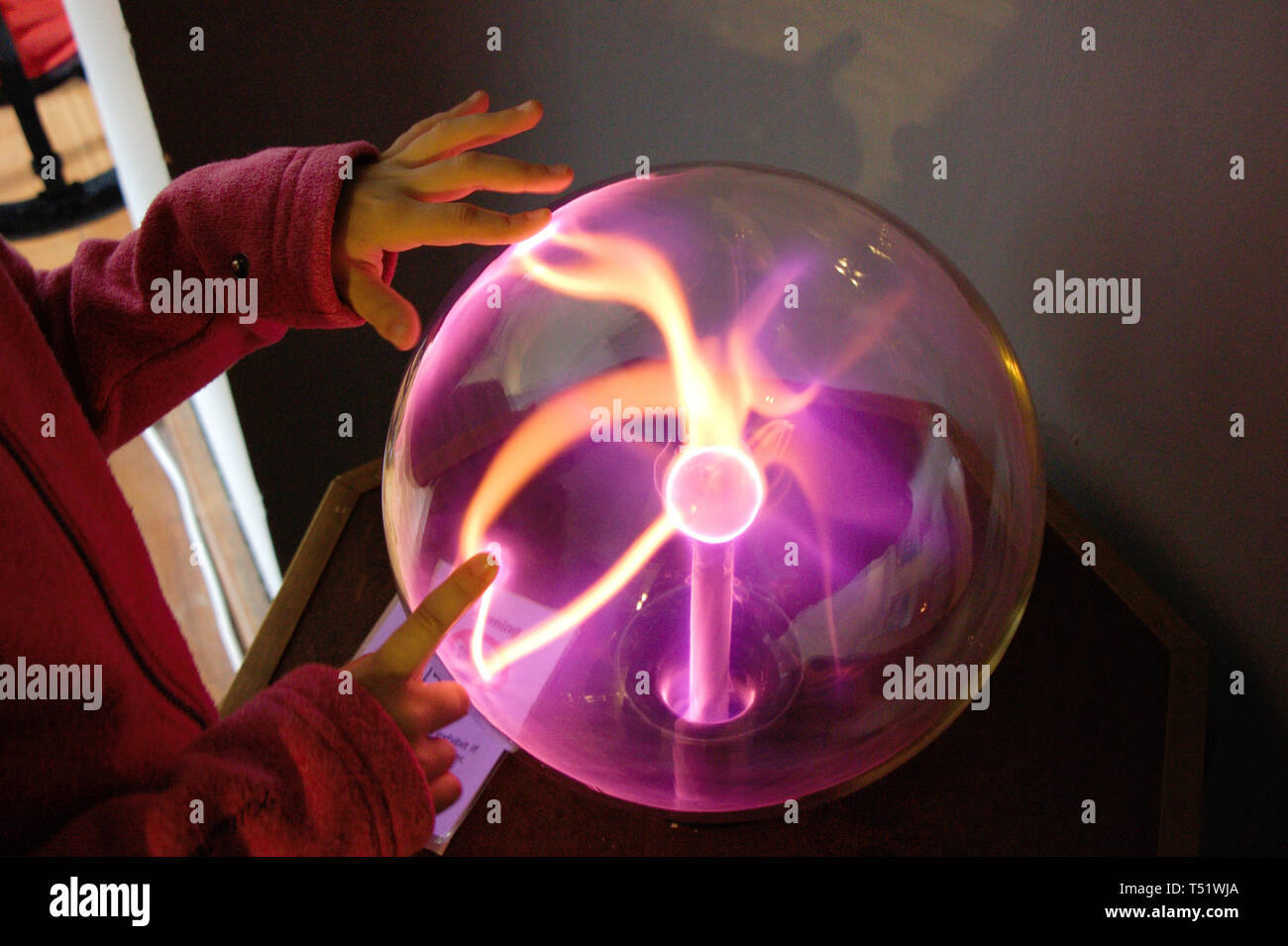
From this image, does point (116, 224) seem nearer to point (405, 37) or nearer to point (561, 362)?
point (405, 37)

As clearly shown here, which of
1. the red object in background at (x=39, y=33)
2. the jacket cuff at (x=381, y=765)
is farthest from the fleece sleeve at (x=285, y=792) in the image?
the red object in background at (x=39, y=33)

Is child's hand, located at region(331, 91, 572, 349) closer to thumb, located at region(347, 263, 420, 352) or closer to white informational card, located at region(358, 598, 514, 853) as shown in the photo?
thumb, located at region(347, 263, 420, 352)

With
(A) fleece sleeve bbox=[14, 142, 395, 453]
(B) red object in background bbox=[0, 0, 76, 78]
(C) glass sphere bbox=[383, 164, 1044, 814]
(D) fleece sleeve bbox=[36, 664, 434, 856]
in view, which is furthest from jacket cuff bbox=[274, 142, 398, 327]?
(B) red object in background bbox=[0, 0, 76, 78]

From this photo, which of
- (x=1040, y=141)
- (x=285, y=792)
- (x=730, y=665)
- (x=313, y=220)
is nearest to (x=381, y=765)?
A: (x=285, y=792)

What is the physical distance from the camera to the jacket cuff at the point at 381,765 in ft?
1.39

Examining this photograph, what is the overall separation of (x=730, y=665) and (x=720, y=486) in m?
0.11

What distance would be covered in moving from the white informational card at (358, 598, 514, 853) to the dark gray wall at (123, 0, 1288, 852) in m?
0.42

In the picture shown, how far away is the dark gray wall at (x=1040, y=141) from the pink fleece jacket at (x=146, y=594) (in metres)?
0.27

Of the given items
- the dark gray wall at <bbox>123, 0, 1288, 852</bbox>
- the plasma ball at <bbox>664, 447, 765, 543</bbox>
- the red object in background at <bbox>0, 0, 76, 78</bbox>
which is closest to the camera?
the plasma ball at <bbox>664, 447, 765, 543</bbox>

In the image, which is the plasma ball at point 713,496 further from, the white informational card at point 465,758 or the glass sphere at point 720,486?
the white informational card at point 465,758

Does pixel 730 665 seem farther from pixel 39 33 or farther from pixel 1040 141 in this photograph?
pixel 39 33

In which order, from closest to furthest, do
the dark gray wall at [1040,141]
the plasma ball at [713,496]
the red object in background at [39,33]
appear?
the plasma ball at [713,496] → the dark gray wall at [1040,141] → the red object in background at [39,33]

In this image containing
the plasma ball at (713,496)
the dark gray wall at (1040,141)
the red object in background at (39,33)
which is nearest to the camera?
the plasma ball at (713,496)

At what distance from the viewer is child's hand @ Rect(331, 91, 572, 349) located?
18.6 inches
